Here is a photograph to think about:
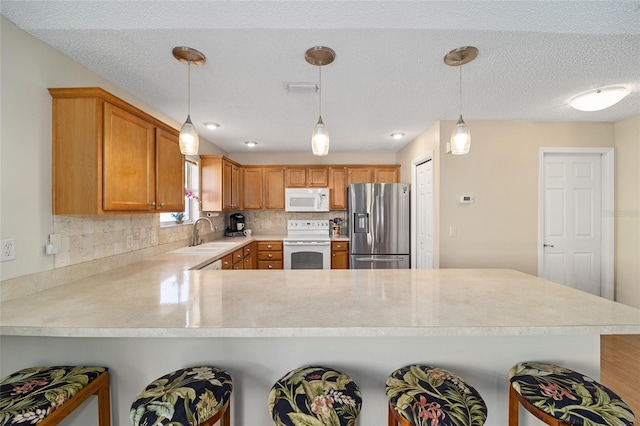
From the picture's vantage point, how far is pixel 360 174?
456cm

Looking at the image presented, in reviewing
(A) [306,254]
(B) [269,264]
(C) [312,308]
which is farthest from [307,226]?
(C) [312,308]

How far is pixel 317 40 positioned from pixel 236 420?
2.10 meters

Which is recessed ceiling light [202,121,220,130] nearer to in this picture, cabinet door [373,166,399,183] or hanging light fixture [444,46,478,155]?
hanging light fixture [444,46,478,155]

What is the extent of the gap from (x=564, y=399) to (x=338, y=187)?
149 inches

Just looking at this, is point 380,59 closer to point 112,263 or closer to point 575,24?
point 575,24

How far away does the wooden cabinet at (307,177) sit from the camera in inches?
179

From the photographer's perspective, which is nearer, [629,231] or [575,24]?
[575,24]

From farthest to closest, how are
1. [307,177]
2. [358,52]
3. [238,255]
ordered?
[307,177]
[238,255]
[358,52]

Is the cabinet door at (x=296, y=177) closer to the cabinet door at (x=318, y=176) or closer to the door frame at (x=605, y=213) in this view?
the cabinet door at (x=318, y=176)

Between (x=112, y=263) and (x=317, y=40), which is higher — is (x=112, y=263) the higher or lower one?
the lower one

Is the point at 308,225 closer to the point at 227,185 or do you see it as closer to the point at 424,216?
the point at 227,185

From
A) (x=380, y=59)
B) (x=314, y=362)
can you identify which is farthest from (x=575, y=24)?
(x=314, y=362)

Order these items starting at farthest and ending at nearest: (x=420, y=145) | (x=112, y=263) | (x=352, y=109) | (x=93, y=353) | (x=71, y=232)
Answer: (x=420, y=145) → (x=352, y=109) → (x=112, y=263) → (x=71, y=232) → (x=93, y=353)

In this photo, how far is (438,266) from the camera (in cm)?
302
